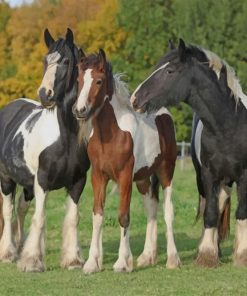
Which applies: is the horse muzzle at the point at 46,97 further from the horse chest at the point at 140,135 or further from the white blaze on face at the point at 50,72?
the horse chest at the point at 140,135

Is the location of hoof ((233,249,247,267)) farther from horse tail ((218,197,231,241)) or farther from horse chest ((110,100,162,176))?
horse chest ((110,100,162,176))

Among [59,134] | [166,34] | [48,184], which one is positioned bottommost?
[48,184]

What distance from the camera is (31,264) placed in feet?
26.1

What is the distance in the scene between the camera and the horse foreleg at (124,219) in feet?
25.5

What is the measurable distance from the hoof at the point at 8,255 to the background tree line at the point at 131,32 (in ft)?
77.9

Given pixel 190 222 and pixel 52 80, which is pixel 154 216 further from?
pixel 190 222

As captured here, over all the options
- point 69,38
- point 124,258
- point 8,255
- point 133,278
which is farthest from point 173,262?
point 69,38

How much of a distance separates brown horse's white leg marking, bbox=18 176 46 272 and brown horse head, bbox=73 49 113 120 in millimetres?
1112

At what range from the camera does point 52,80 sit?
7.91 meters

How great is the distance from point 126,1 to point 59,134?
32808 millimetres

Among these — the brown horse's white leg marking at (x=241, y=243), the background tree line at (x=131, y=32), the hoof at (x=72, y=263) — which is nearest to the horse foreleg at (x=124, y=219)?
the hoof at (x=72, y=263)

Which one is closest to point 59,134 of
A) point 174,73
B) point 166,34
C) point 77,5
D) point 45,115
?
point 45,115

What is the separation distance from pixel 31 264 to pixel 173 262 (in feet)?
5.16

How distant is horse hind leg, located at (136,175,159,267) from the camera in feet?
28.0
